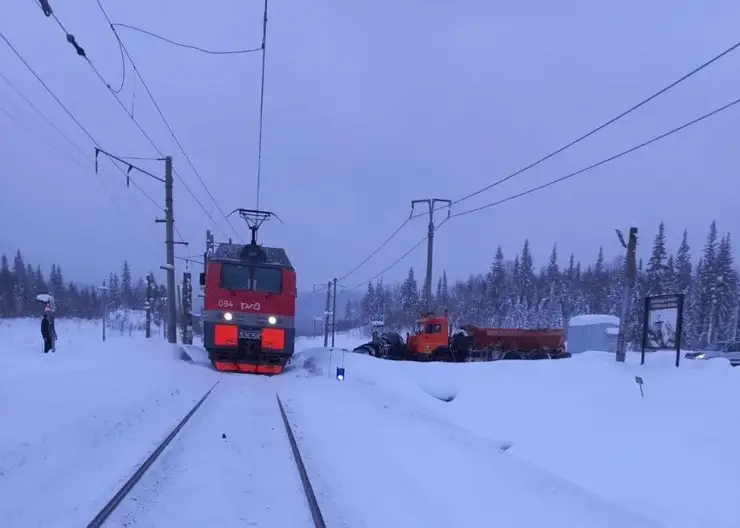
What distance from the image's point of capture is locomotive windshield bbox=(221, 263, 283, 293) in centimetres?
1914

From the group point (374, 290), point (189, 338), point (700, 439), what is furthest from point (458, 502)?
point (374, 290)

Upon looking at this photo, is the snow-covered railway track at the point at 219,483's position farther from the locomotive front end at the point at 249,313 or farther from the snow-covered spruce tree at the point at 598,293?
the snow-covered spruce tree at the point at 598,293

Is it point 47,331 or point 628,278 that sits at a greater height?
point 628,278

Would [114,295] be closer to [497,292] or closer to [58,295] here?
[58,295]

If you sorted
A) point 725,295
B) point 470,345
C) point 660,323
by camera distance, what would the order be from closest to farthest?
1. point 660,323
2. point 470,345
3. point 725,295

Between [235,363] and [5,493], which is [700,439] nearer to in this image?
[5,493]

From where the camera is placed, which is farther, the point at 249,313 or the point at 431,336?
the point at 431,336

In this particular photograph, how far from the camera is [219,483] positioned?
19.7 feet

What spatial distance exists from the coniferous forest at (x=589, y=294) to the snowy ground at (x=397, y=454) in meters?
34.3

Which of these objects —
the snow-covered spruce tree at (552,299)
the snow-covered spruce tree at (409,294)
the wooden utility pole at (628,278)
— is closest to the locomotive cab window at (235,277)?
A: the wooden utility pole at (628,278)

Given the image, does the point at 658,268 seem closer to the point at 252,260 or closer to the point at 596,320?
the point at 596,320

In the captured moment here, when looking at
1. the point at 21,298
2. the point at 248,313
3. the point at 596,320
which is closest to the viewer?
the point at 248,313

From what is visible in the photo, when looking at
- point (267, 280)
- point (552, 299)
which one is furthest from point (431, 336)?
point (552, 299)

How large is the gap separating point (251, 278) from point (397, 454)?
12427 mm
